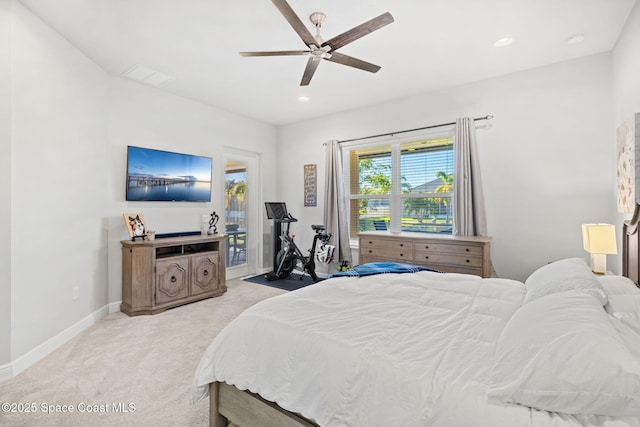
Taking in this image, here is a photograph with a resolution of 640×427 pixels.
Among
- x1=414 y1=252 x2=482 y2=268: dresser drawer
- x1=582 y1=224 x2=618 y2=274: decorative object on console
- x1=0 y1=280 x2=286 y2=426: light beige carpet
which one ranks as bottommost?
x1=0 y1=280 x2=286 y2=426: light beige carpet

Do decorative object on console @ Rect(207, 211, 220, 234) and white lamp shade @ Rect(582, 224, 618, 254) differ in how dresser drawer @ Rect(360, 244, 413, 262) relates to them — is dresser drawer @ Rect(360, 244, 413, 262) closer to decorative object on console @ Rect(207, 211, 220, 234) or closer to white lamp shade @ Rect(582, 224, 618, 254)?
white lamp shade @ Rect(582, 224, 618, 254)

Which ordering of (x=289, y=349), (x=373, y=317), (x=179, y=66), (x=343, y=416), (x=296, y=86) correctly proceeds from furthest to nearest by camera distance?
1. (x=296, y=86)
2. (x=179, y=66)
3. (x=373, y=317)
4. (x=289, y=349)
5. (x=343, y=416)

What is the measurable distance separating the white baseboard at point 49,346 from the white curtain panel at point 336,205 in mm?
3050

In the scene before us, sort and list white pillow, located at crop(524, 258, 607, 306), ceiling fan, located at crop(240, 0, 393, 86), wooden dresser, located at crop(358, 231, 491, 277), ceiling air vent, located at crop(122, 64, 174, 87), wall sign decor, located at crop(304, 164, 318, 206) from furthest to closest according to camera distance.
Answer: wall sign decor, located at crop(304, 164, 318, 206) → ceiling air vent, located at crop(122, 64, 174, 87) → wooden dresser, located at crop(358, 231, 491, 277) → ceiling fan, located at crop(240, 0, 393, 86) → white pillow, located at crop(524, 258, 607, 306)

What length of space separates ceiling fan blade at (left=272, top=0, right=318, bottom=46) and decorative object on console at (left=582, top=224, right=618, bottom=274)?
2.77 meters

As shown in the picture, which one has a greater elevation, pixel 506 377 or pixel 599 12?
pixel 599 12

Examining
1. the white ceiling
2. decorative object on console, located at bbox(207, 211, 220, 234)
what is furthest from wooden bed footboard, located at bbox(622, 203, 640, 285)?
decorative object on console, located at bbox(207, 211, 220, 234)

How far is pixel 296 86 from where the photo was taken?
12.6ft

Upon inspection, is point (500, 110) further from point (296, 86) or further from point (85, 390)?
point (85, 390)

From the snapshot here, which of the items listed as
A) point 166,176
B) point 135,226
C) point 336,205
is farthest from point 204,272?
point 336,205

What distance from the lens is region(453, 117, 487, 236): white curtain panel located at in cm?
357

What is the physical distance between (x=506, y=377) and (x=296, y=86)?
12.2 ft

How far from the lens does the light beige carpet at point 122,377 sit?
174 cm

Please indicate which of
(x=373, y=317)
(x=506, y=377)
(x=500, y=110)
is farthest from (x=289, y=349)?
(x=500, y=110)
